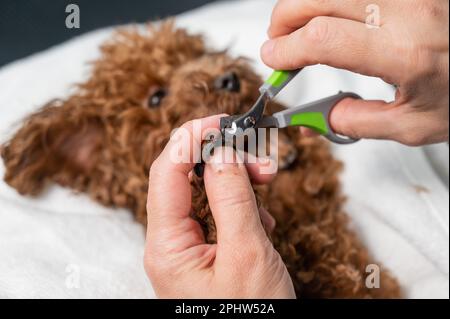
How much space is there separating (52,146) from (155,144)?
33cm

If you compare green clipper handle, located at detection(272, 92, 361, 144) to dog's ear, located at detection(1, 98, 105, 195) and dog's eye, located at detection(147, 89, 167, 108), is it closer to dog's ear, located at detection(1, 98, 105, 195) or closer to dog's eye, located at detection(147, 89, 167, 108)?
dog's eye, located at detection(147, 89, 167, 108)

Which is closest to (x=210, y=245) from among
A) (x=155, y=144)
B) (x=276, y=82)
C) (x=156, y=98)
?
(x=276, y=82)

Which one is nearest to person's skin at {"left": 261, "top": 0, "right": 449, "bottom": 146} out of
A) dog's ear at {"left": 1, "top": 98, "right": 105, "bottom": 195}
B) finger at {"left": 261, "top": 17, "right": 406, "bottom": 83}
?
finger at {"left": 261, "top": 17, "right": 406, "bottom": 83}

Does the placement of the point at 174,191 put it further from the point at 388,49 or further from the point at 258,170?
the point at 388,49

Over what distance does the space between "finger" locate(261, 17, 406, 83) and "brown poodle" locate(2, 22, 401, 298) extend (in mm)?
402

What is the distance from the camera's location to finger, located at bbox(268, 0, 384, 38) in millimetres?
953

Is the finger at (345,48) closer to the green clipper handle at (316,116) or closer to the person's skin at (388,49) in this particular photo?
the person's skin at (388,49)

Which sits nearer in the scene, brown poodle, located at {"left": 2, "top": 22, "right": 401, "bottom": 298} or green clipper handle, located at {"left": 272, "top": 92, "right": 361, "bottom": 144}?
green clipper handle, located at {"left": 272, "top": 92, "right": 361, "bottom": 144}

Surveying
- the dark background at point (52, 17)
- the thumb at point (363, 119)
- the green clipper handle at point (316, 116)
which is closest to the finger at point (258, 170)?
the green clipper handle at point (316, 116)

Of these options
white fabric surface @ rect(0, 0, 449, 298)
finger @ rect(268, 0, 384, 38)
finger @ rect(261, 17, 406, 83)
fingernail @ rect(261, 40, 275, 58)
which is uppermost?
finger @ rect(268, 0, 384, 38)

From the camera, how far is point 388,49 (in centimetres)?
90

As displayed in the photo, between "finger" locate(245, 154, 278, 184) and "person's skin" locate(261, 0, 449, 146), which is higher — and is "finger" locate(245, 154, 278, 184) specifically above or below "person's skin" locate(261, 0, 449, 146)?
below
